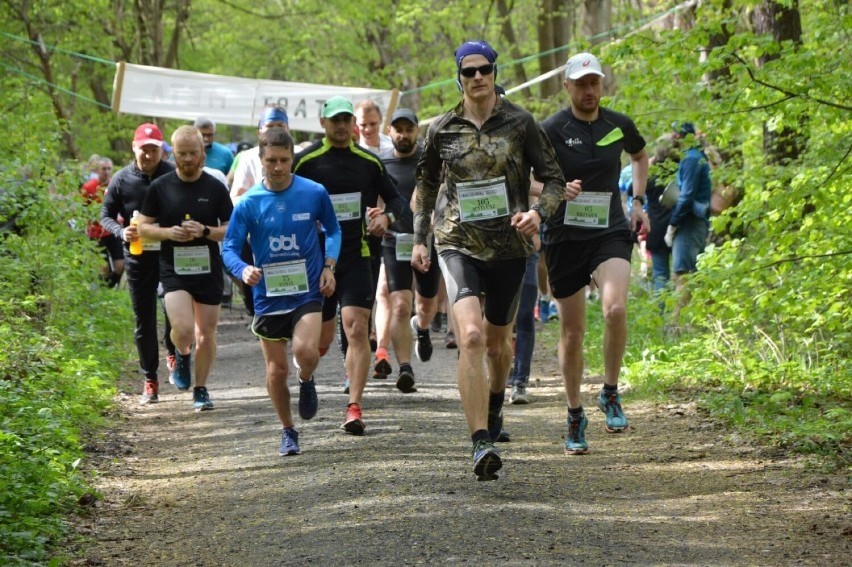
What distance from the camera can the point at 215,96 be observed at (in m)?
21.0

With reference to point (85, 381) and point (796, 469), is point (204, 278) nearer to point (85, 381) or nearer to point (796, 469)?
point (85, 381)

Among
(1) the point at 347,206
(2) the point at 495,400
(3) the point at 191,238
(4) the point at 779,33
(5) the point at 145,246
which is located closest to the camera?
(2) the point at 495,400

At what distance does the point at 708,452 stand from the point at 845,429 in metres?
0.80

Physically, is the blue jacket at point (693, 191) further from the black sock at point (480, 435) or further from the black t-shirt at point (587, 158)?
the black sock at point (480, 435)

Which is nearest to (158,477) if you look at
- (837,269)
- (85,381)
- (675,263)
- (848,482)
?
(85,381)

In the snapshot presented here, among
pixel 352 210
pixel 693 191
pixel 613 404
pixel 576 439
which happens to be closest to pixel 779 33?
pixel 693 191

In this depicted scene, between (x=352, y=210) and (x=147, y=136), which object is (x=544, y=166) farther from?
(x=147, y=136)

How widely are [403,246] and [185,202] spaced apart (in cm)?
173

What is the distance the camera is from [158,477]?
26.4ft

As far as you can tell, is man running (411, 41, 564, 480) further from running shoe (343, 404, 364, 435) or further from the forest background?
running shoe (343, 404, 364, 435)

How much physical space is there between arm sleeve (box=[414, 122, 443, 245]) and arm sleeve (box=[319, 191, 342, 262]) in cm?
91

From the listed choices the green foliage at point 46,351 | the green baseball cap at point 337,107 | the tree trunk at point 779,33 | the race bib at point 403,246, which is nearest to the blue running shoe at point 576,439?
the green baseball cap at point 337,107

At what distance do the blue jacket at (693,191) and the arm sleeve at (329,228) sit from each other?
6.31m

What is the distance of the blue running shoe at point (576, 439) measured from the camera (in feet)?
26.8
